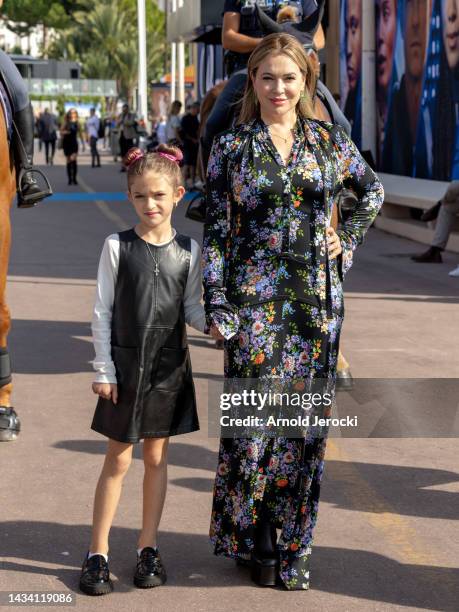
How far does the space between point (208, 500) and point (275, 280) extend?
1.58m

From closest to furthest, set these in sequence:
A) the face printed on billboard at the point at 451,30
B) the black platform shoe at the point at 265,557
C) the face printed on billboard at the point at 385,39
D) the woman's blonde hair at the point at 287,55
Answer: the woman's blonde hair at the point at 287,55 < the black platform shoe at the point at 265,557 < the face printed on billboard at the point at 451,30 < the face printed on billboard at the point at 385,39

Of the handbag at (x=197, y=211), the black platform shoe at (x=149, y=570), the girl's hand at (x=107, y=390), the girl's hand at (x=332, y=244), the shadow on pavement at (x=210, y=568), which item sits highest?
the girl's hand at (x=332, y=244)

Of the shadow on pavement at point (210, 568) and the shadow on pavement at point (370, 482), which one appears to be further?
the shadow on pavement at point (370, 482)

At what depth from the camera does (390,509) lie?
18.4ft

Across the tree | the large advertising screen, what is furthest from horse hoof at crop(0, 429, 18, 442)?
the tree

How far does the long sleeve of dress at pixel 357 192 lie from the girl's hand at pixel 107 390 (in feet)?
3.17

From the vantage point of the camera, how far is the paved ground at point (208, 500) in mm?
4602

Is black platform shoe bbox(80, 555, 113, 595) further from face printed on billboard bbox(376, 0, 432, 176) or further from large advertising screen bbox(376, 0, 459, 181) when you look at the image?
face printed on billboard bbox(376, 0, 432, 176)

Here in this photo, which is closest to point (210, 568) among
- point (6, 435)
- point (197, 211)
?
point (6, 435)

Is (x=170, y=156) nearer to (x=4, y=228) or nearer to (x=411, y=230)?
(x=4, y=228)

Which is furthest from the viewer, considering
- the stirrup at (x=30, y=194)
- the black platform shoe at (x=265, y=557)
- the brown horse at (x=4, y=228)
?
the stirrup at (x=30, y=194)

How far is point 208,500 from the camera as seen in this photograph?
18.7 feet

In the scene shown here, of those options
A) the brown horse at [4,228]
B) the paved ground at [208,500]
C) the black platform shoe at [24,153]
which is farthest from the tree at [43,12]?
the brown horse at [4,228]

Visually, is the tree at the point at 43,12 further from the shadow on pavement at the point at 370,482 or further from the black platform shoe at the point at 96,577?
the black platform shoe at the point at 96,577
